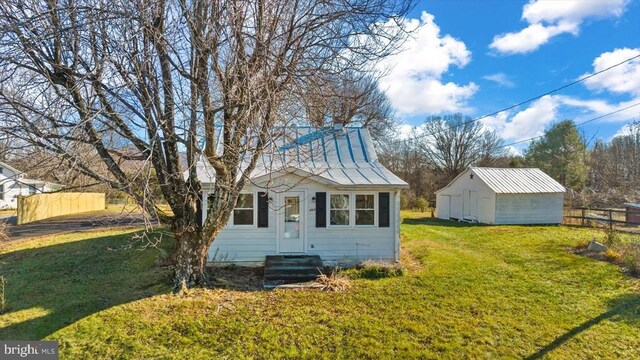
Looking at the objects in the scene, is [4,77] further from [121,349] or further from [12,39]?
[121,349]

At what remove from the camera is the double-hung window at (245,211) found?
985 cm

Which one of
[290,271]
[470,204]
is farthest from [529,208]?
[290,271]

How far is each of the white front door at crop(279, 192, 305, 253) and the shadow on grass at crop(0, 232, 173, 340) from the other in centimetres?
332

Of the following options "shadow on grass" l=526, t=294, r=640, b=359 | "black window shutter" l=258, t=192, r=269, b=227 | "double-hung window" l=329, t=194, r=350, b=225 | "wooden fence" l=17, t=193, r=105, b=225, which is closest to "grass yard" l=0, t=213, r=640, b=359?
"shadow on grass" l=526, t=294, r=640, b=359

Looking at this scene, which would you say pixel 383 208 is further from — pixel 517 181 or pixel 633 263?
pixel 517 181

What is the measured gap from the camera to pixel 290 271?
28.8ft

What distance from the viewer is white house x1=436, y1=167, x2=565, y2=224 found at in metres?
18.7

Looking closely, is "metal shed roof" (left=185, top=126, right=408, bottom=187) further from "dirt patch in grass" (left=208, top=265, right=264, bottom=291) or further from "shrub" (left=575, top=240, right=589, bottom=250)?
"shrub" (left=575, top=240, right=589, bottom=250)

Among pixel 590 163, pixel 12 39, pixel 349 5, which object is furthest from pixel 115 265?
pixel 590 163

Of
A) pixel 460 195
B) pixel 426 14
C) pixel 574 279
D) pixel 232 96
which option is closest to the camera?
pixel 232 96

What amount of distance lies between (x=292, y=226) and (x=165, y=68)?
5765 millimetres

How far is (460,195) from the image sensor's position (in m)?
22.2

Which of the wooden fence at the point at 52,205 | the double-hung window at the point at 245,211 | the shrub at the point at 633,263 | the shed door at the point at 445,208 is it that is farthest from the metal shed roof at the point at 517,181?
the wooden fence at the point at 52,205

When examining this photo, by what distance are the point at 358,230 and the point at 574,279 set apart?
5.72m
